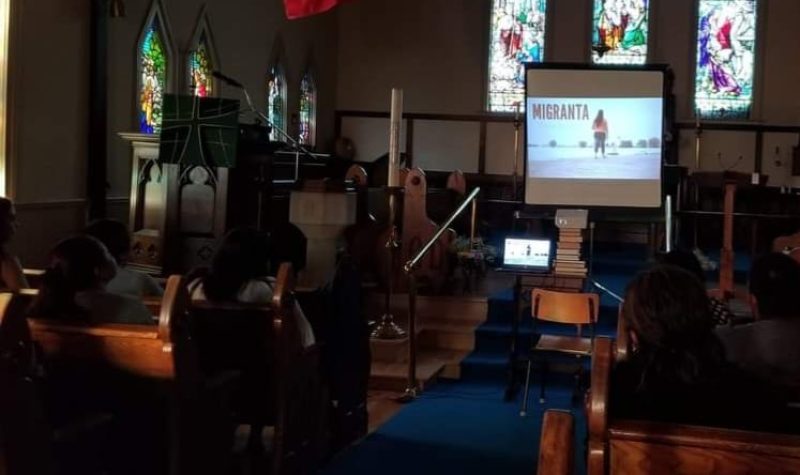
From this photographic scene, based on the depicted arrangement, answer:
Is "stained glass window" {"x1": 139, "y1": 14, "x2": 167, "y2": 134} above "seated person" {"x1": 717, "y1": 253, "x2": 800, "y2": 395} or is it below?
above

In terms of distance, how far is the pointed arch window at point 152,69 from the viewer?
26.8ft

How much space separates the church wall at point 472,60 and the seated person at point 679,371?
10400 mm

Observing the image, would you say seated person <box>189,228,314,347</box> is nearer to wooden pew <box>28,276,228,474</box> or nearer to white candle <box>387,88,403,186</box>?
wooden pew <box>28,276,228,474</box>

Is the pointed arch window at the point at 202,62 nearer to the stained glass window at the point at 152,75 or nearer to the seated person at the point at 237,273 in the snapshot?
the stained glass window at the point at 152,75

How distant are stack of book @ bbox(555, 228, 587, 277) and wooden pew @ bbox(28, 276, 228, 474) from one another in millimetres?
3653

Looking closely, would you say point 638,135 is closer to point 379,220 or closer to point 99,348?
point 379,220

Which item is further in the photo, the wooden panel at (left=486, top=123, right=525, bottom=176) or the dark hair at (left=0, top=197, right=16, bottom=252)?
the wooden panel at (left=486, top=123, right=525, bottom=176)

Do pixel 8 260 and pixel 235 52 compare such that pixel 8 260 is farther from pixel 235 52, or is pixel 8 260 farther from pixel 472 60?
pixel 472 60

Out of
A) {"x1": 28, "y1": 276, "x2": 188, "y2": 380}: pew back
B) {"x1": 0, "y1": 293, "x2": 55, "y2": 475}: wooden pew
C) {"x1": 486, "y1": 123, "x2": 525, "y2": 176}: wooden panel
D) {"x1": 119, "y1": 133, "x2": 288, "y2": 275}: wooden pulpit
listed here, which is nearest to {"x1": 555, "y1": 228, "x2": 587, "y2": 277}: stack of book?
{"x1": 119, "y1": 133, "x2": 288, "y2": 275}: wooden pulpit

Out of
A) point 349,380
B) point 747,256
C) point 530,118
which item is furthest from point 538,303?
point 747,256

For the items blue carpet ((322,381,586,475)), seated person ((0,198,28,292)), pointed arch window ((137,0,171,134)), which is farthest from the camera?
pointed arch window ((137,0,171,134))

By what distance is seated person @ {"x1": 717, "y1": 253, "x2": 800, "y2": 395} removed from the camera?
10.9ft

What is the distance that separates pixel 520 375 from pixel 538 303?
84 centimetres

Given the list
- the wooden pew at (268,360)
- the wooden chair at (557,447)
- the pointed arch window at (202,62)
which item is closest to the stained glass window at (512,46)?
the pointed arch window at (202,62)
